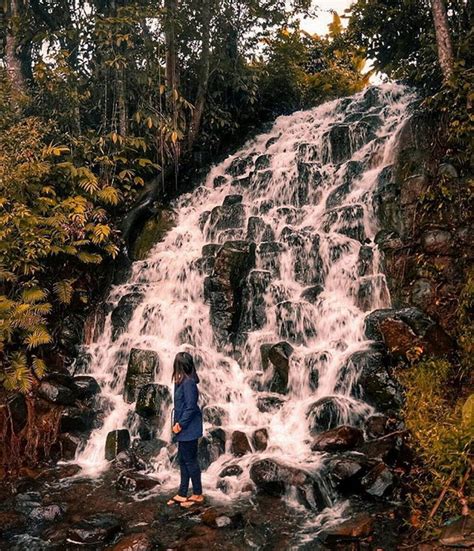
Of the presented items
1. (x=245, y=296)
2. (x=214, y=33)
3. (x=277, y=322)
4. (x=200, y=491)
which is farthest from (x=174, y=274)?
(x=214, y=33)

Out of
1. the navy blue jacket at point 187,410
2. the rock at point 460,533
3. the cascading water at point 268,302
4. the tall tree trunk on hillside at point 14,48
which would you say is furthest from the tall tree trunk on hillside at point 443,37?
the tall tree trunk on hillside at point 14,48

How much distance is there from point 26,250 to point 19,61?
9.65 m

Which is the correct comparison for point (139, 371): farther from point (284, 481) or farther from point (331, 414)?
point (284, 481)

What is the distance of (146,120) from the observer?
14461 millimetres

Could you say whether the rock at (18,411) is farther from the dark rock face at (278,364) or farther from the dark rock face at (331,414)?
the dark rock face at (331,414)

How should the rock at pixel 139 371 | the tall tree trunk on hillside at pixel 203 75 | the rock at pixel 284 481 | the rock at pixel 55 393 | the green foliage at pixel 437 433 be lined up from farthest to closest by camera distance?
1. the tall tree trunk on hillside at pixel 203 75
2. the rock at pixel 139 371
3. the rock at pixel 55 393
4. the rock at pixel 284 481
5. the green foliage at pixel 437 433

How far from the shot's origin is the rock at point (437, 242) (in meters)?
9.48

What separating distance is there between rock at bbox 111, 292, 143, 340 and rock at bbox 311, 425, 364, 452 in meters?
5.72

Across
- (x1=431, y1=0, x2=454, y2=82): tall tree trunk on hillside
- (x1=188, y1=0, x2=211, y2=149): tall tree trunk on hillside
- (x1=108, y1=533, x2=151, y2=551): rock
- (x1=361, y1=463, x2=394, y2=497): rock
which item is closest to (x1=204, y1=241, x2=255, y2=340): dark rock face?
(x1=361, y1=463, x2=394, y2=497): rock

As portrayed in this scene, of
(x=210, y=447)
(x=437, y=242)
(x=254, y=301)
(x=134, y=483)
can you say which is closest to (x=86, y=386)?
(x=134, y=483)

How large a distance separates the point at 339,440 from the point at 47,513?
170 inches

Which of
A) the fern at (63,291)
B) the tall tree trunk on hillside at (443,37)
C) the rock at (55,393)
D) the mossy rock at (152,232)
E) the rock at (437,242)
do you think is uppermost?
the tall tree trunk on hillside at (443,37)

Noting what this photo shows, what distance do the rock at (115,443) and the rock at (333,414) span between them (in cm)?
330

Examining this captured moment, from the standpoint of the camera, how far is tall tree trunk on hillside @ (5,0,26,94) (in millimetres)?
15766
